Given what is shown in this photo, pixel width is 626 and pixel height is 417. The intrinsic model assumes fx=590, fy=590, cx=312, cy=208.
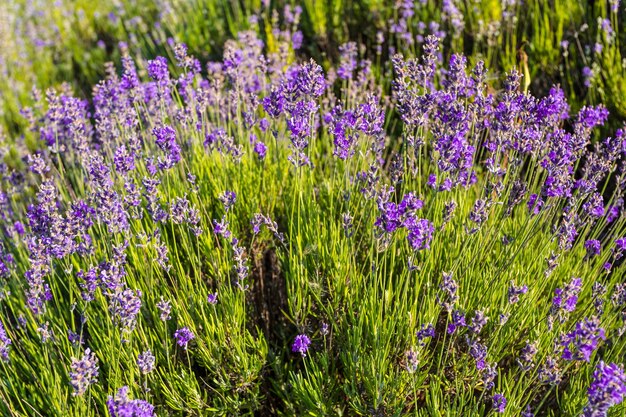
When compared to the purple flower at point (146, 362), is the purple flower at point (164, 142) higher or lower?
higher

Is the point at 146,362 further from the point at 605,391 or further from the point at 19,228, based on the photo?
the point at 19,228

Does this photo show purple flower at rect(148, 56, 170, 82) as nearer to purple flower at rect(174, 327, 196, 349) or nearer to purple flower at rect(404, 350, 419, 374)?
purple flower at rect(174, 327, 196, 349)

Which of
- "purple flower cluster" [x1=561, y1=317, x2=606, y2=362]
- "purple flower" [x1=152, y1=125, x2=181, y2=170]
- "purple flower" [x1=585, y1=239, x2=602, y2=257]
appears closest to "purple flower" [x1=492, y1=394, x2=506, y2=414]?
"purple flower cluster" [x1=561, y1=317, x2=606, y2=362]

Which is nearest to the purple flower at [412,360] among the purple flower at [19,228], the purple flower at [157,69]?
the purple flower at [157,69]

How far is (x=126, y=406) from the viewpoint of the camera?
1716 millimetres

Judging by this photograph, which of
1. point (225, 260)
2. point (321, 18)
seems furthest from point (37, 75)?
point (225, 260)

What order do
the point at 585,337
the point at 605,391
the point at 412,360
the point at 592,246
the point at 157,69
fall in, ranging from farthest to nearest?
the point at 157,69, the point at 592,246, the point at 412,360, the point at 585,337, the point at 605,391

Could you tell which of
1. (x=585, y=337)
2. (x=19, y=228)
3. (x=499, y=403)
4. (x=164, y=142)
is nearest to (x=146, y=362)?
(x=164, y=142)

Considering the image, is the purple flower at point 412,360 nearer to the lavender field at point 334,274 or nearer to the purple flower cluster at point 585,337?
the lavender field at point 334,274

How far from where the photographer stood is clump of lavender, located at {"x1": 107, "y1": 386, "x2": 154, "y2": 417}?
171cm

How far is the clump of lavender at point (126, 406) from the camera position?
171 centimetres

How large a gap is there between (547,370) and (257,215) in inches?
48.3

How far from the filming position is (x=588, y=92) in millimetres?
3809

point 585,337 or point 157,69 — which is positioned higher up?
point 157,69
